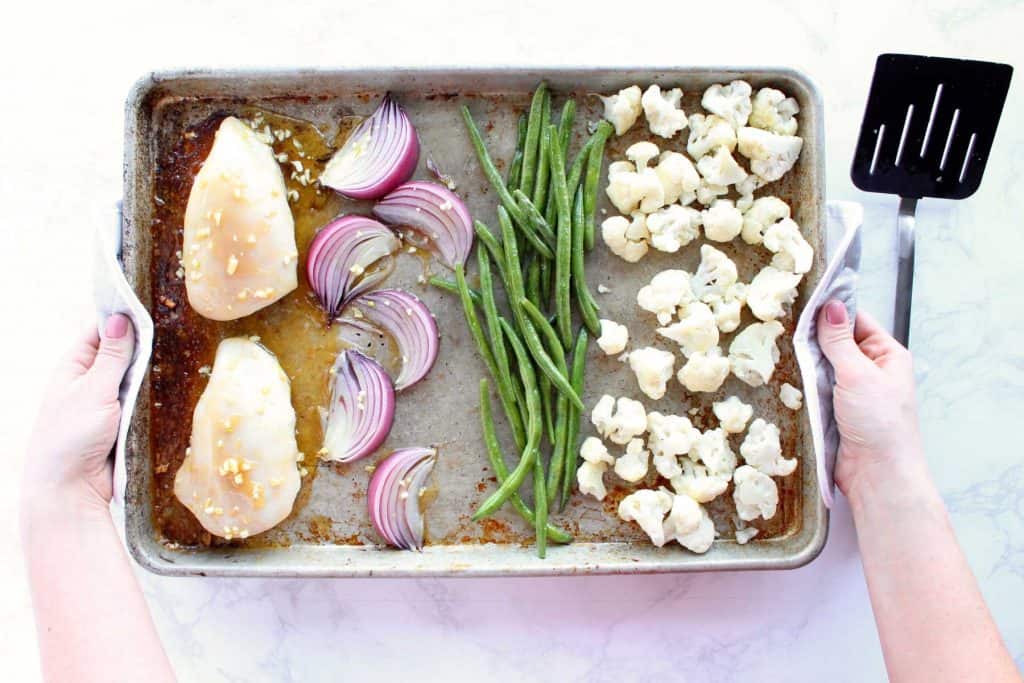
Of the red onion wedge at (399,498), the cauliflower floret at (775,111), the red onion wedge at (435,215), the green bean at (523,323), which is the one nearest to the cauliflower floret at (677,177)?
the cauliflower floret at (775,111)

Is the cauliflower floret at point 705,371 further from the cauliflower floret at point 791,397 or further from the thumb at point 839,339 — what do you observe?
the thumb at point 839,339

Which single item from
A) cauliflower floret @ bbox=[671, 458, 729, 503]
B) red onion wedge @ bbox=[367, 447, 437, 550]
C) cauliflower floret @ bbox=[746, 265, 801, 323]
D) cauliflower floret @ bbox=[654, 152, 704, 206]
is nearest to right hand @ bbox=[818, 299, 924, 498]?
cauliflower floret @ bbox=[746, 265, 801, 323]

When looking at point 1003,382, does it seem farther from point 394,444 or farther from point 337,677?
point 337,677

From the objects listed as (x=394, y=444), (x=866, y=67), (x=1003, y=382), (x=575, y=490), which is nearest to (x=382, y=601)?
(x=394, y=444)

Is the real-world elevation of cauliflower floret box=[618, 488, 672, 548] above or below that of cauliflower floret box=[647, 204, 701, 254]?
below

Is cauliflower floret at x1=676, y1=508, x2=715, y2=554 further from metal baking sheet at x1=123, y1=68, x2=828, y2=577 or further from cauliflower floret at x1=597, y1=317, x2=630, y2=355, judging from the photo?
cauliflower floret at x1=597, y1=317, x2=630, y2=355
